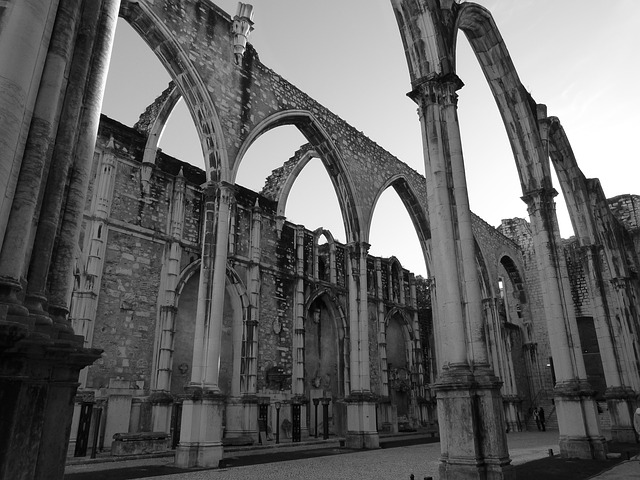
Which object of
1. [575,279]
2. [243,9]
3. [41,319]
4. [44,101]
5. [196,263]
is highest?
[243,9]

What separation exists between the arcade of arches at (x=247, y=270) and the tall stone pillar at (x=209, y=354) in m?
0.03

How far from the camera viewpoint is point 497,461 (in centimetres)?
557

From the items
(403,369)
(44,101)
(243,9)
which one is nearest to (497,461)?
(44,101)

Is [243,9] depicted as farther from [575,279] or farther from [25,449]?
[575,279]

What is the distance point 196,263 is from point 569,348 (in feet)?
33.9

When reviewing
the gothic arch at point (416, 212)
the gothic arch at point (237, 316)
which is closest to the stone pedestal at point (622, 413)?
the gothic arch at point (416, 212)

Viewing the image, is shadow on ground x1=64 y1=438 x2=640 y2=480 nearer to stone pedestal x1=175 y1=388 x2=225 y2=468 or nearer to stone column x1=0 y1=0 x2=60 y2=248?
stone pedestal x1=175 y1=388 x2=225 y2=468

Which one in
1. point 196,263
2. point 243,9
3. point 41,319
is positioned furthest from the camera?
point 196,263

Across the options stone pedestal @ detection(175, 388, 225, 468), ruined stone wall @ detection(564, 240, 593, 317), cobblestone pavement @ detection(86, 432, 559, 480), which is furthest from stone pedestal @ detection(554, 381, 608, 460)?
ruined stone wall @ detection(564, 240, 593, 317)

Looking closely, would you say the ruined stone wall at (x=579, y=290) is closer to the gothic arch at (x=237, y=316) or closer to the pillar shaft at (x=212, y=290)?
the gothic arch at (x=237, y=316)

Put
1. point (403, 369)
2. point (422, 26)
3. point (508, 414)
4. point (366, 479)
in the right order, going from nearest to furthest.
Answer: point (366, 479) → point (422, 26) → point (508, 414) → point (403, 369)

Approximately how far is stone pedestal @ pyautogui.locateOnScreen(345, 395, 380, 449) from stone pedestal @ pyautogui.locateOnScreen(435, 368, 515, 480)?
21.5 feet

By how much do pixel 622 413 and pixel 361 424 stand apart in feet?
23.8

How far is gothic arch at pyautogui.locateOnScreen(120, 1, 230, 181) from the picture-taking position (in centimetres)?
1012
